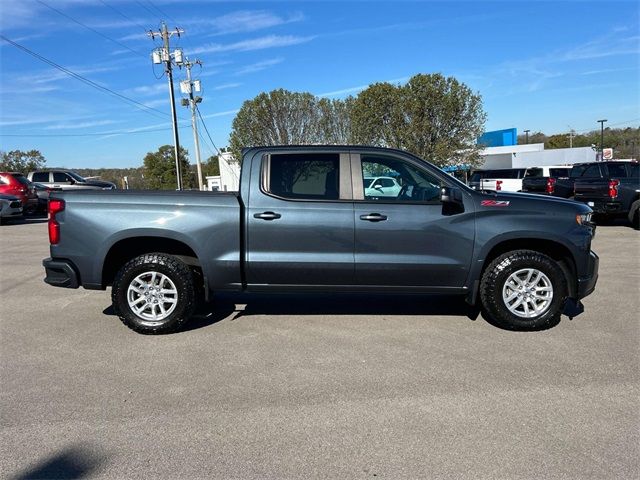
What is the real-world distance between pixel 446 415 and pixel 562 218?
270 cm

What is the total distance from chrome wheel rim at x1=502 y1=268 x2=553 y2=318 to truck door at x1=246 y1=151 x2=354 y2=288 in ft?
5.43

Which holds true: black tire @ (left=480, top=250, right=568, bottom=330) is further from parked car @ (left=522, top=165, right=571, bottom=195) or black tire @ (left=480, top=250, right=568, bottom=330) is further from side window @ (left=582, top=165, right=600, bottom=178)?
parked car @ (left=522, top=165, right=571, bottom=195)

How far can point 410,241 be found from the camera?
5086 millimetres

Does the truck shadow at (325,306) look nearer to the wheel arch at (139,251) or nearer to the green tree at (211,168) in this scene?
the wheel arch at (139,251)

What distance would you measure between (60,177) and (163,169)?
35049 mm

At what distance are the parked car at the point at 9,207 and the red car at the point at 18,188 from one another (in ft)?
2.23

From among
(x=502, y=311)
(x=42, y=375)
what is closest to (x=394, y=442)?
(x=502, y=311)

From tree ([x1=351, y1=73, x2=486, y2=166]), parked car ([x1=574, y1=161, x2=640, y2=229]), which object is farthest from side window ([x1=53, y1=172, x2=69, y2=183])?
parked car ([x1=574, y1=161, x2=640, y2=229])

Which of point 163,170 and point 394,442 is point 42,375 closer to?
point 394,442

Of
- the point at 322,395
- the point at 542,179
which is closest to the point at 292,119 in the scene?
the point at 542,179

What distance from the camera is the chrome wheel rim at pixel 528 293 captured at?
518 cm

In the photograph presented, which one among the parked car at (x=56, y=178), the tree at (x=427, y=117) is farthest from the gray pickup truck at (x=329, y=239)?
the tree at (x=427, y=117)

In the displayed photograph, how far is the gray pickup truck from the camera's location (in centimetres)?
509

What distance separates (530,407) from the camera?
3.60 m
